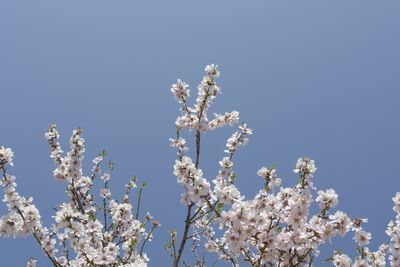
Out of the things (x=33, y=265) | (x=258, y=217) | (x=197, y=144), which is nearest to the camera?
(x=258, y=217)

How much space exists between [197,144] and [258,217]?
2.42 m

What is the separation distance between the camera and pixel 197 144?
28.3 ft

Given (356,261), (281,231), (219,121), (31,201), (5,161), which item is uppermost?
(219,121)

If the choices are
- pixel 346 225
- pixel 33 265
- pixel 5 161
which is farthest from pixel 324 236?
pixel 33 265

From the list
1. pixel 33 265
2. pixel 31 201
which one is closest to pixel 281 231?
pixel 31 201

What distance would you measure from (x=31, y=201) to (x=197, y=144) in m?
3.51

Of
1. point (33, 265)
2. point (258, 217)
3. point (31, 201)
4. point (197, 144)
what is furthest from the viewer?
point (33, 265)

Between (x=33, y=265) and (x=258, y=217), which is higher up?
(x=33, y=265)

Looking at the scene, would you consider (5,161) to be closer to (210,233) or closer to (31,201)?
(31,201)

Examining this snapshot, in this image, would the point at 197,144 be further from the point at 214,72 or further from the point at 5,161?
the point at 5,161

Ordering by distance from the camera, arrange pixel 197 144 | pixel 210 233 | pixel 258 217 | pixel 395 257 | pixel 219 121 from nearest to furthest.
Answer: pixel 258 217 → pixel 395 257 → pixel 197 144 → pixel 219 121 → pixel 210 233

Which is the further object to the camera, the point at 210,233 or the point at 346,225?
the point at 210,233

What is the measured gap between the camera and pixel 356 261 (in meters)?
6.65

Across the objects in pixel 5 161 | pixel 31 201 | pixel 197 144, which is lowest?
pixel 31 201
